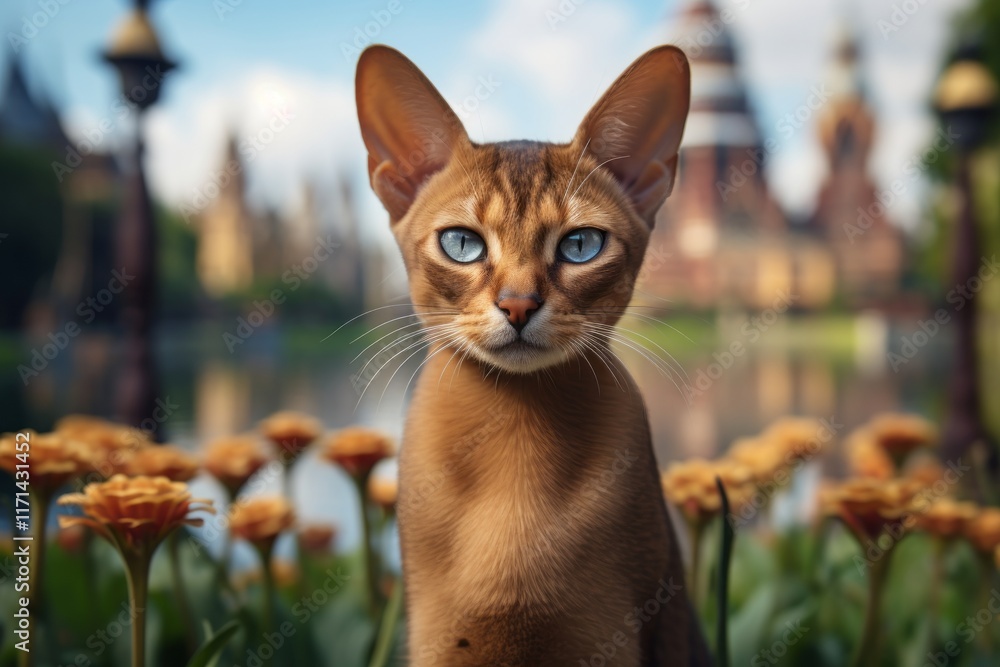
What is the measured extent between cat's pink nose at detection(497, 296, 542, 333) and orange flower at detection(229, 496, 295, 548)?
2.35ft

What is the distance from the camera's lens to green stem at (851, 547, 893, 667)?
145 centimetres

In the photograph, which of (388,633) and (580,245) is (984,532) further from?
(388,633)

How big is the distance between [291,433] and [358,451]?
231 mm

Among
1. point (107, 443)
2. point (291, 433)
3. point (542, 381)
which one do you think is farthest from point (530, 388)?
point (107, 443)

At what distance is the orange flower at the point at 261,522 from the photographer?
1547 millimetres

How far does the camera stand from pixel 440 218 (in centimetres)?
127

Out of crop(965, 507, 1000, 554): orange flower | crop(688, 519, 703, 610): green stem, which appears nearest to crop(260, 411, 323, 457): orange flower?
crop(688, 519, 703, 610): green stem

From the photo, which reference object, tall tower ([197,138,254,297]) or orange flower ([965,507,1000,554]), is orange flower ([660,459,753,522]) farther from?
tall tower ([197,138,254,297])

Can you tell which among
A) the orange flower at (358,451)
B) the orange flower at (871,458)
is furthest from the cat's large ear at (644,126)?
the orange flower at (871,458)

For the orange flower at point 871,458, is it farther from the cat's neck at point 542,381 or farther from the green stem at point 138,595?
the green stem at point 138,595

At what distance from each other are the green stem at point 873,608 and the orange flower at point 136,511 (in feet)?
3.90

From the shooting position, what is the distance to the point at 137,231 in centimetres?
261

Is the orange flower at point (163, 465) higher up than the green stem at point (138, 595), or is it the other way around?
the orange flower at point (163, 465)

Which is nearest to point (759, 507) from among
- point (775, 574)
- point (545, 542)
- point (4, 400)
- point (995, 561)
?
point (775, 574)
